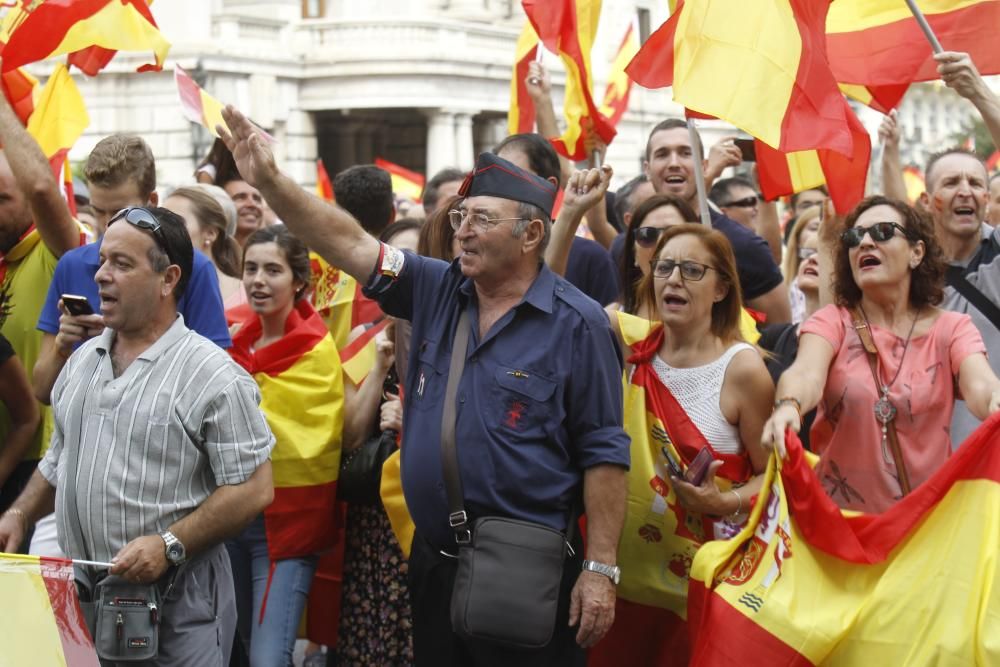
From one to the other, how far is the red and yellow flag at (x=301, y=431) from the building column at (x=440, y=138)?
22.9m

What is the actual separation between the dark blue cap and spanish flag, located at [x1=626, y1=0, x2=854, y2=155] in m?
0.86

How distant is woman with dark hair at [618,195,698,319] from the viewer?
226 inches

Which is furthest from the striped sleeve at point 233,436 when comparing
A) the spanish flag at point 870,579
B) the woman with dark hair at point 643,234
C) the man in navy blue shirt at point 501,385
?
the woman with dark hair at point 643,234

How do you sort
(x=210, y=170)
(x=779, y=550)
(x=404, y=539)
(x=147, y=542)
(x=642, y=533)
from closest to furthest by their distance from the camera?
(x=147, y=542)
(x=779, y=550)
(x=642, y=533)
(x=404, y=539)
(x=210, y=170)

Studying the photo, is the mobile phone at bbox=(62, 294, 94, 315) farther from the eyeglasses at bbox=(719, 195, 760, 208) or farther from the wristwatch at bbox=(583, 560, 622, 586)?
the eyeglasses at bbox=(719, 195, 760, 208)

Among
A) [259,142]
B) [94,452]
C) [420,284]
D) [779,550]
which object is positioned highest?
[259,142]

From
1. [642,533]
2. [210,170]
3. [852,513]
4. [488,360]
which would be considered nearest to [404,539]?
[642,533]

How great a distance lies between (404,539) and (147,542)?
5.12 feet

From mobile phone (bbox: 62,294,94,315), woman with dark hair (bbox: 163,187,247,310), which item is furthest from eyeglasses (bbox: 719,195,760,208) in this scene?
mobile phone (bbox: 62,294,94,315)

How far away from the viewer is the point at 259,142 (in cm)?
434

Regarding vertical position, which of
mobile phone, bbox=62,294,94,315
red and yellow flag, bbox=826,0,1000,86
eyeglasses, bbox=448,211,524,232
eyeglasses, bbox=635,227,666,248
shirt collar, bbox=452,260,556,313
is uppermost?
red and yellow flag, bbox=826,0,1000,86

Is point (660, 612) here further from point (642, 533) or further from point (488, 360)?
point (488, 360)

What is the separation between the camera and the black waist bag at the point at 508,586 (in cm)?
425

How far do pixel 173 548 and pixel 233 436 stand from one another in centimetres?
35
